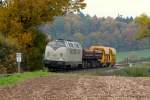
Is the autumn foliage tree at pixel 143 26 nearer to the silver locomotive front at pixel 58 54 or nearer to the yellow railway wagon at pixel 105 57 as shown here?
the yellow railway wagon at pixel 105 57

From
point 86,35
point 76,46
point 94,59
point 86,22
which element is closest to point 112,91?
point 76,46

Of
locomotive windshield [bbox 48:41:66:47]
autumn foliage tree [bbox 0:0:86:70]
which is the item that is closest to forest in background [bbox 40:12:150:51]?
autumn foliage tree [bbox 0:0:86:70]

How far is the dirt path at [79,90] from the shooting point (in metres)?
14.3

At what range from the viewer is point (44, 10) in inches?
1658

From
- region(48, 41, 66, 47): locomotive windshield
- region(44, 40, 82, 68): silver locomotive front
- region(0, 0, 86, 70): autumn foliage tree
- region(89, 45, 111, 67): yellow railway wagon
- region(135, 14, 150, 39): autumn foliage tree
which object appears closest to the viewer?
region(44, 40, 82, 68): silver locomotive front

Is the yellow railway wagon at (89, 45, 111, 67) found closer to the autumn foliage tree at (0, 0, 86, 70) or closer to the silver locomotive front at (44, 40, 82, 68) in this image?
the autumn foliage tree at (0, 0, 86, 70)

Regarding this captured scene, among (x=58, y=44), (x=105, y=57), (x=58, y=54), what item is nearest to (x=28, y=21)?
(x=58, y=44)

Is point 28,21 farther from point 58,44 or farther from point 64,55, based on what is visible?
point 64,55

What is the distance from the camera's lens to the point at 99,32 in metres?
116

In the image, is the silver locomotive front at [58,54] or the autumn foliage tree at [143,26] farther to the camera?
the autumn foliage tree at [143,26]

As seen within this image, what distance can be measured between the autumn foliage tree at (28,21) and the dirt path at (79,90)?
22.4 metres

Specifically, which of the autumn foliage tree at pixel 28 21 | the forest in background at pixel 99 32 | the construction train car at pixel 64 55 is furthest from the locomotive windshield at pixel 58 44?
the forest in background at pixel 99 32

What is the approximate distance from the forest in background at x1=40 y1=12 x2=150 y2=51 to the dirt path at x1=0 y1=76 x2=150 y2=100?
85.2 metres

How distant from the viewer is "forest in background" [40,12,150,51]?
10700 centimetres
